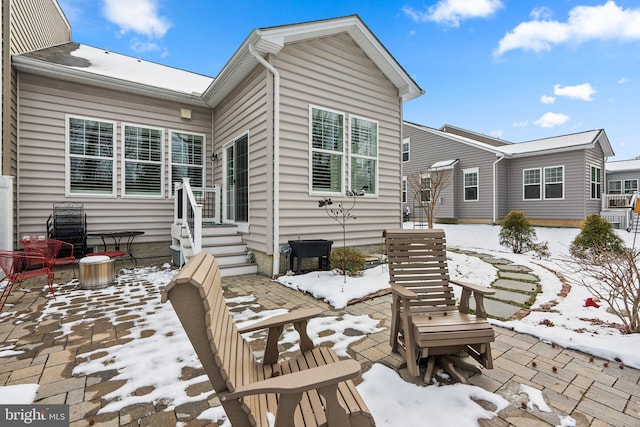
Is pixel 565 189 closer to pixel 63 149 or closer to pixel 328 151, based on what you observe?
pixel 328 151

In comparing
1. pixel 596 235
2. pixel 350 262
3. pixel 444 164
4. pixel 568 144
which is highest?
pixel 568 144

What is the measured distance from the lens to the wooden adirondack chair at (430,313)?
2.14 metres

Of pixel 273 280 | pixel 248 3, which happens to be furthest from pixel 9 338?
pixel 248 3

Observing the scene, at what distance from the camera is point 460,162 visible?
1564 centimetres

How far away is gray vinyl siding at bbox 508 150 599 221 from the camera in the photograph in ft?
42.2

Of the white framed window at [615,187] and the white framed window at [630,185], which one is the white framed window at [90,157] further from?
the white framed window at [615,187]

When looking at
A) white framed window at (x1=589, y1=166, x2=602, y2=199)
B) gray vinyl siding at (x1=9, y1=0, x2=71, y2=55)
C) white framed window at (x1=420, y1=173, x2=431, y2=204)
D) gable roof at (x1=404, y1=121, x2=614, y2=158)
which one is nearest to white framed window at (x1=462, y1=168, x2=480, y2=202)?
gable roof at (x1=404, y1=121, x2=614, y2=158)

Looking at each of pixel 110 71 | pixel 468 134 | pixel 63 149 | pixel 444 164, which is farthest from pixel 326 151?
pixel 468 134

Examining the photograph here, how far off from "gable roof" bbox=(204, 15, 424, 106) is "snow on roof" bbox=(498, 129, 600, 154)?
33.8 feet

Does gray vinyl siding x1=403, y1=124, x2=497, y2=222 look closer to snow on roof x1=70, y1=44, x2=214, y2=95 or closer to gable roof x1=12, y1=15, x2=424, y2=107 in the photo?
gable roof x1=12, y1=15, x2=424, y2=107

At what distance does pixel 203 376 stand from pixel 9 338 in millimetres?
2353

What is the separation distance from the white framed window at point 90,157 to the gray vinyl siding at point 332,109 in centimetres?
435

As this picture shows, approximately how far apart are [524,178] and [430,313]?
15.3 m

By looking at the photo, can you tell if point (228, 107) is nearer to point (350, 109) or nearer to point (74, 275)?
point (350, 109)
